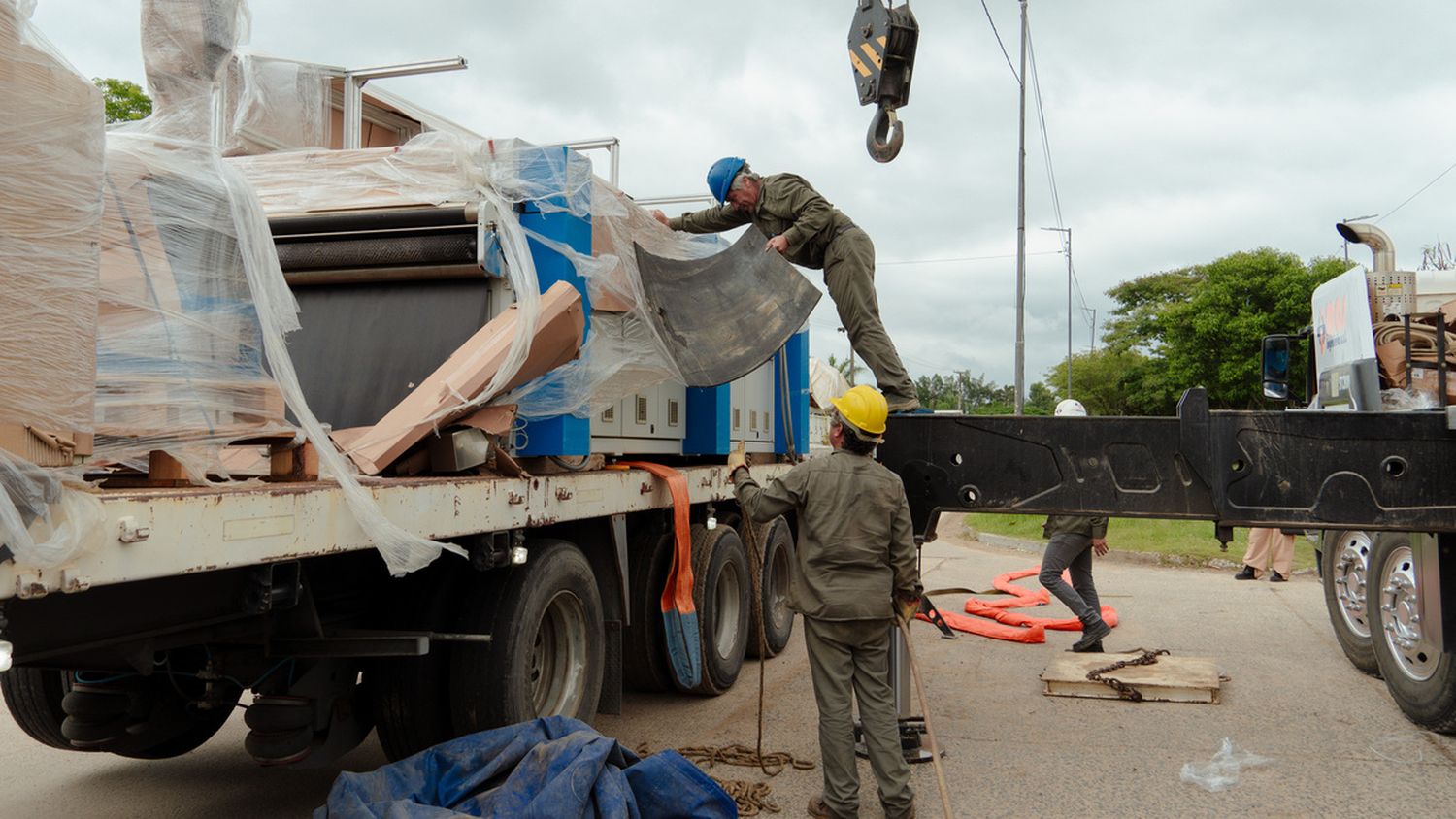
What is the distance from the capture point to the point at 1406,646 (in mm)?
6301

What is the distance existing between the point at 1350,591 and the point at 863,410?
4619mm

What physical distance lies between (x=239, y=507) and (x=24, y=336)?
0.69 m

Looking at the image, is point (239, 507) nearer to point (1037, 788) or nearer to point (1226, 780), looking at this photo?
point (1037, 788)

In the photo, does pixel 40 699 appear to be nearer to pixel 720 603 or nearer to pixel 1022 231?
pixel 720 603

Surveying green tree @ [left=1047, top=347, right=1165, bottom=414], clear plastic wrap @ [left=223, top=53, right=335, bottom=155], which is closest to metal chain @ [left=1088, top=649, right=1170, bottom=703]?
clear plastic wrap @ [left=223, top=53, right=335, bottom=155]

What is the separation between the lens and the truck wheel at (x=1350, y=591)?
23.8 feet

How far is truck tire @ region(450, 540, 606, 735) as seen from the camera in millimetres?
4348

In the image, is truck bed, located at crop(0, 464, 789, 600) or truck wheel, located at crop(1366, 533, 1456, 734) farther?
truck wheel, located at crop(1366, 533, 1456, 734)

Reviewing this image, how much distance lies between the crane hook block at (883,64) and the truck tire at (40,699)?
478 centimetres

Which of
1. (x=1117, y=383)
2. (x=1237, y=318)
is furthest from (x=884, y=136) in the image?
(x=1117, y=383)

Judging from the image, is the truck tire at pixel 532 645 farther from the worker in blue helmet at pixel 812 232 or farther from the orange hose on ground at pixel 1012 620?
the orange hose on ground at pixel 1012 620

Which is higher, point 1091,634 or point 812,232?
point 812,232

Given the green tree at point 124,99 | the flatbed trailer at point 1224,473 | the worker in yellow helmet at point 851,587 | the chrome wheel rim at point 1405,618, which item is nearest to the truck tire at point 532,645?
the worker in yellow helmet at point 851,587

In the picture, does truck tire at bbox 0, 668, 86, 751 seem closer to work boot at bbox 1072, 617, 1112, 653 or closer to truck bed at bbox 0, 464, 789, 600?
truck bed at bbox 0, 464, 789, 600
